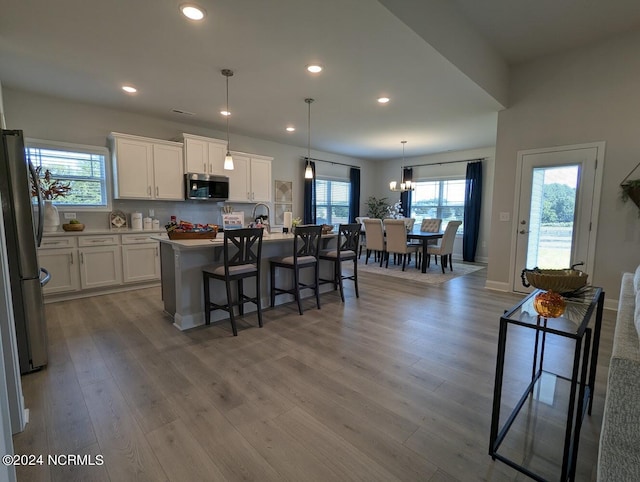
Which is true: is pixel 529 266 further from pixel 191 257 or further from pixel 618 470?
pixel 191 257

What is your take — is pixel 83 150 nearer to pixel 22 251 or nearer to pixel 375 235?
pixel 22 251

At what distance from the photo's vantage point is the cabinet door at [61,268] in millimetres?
3699

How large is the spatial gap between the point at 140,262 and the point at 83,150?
1711mm

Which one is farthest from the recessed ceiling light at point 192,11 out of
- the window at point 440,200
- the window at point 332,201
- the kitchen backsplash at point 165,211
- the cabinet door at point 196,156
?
the window at point 440,200

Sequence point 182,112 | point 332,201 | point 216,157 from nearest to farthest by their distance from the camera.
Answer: point 182,112, point 216,157, point 332,201

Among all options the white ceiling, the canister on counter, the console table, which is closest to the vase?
Answer: the canister on counter

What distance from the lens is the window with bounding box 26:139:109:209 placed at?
4.00 meters

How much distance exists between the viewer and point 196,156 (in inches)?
195

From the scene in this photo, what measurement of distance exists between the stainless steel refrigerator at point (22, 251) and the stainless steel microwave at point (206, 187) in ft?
8.75

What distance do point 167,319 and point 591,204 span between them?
5113 millimetres

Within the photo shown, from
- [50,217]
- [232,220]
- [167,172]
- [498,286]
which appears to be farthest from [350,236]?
[50,217]

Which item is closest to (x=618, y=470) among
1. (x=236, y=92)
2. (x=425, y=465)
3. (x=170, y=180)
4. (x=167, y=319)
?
(x=425, y=465)

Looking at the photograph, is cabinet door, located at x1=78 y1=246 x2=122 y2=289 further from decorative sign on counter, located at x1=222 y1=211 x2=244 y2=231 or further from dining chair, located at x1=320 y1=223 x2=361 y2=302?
dining chair, located at x1=320 y1=223 x2=361 y2=302

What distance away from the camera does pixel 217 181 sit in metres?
5.20
